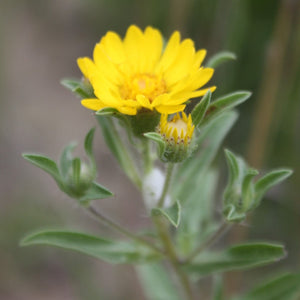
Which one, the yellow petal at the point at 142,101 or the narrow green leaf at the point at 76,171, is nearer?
the yellow petal at the point at 142,101

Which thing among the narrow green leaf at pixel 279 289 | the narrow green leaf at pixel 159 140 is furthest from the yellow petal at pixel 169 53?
the narrow green leaf at pixel 279 289

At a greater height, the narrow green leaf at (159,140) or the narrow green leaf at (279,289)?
the narrow green leaf at (159,140)

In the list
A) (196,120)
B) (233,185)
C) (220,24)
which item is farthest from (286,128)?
(196,120)

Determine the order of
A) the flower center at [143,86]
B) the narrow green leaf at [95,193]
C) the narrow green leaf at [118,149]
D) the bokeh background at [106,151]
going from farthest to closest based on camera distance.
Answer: the bokeh background at [106,151], the narrow green leaf at [118,149], the flower center at [143,86], the narrow green leaf at [95,193]

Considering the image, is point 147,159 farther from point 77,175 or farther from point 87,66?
point 87,66

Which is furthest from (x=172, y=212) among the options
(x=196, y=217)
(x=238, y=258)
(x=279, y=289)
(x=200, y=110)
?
(x=279, y=289)

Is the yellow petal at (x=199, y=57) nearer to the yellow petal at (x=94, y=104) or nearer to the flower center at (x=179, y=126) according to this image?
the flower center at (x=179, y=126)

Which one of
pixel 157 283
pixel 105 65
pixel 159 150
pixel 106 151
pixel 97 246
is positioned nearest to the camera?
pixel 159 150
